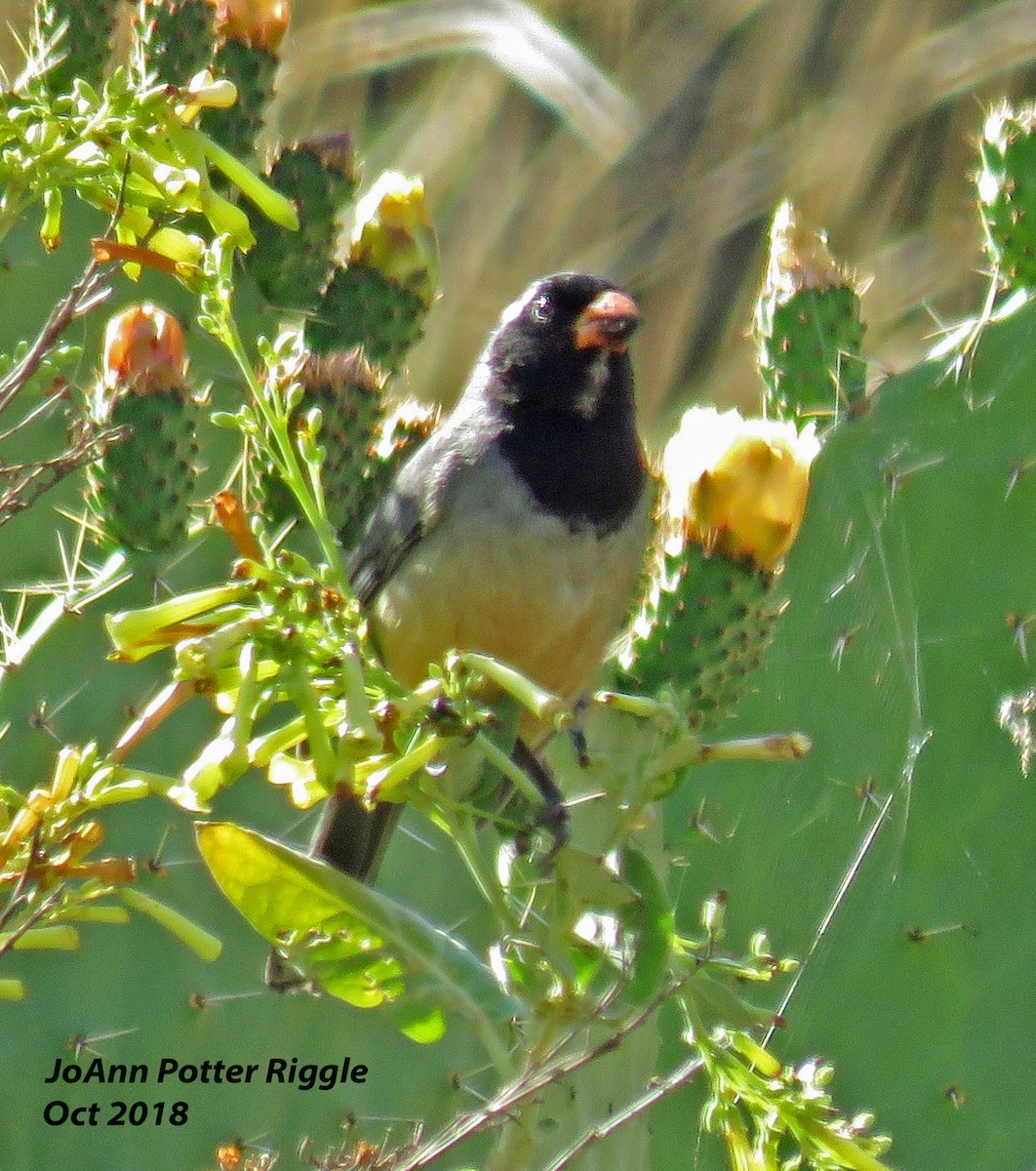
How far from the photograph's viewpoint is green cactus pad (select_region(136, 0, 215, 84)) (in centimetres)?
174

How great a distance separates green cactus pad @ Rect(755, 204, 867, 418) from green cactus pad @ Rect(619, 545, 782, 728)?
0.33 meters

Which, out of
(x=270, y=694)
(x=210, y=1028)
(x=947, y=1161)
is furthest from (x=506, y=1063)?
(x=947, y=1161)

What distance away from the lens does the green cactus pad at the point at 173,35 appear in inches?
68.4

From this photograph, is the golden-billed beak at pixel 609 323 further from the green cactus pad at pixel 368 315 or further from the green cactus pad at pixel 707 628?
the green cactus pad at pixel 707 628

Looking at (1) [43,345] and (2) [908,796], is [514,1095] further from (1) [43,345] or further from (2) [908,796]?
(2) [908,796]

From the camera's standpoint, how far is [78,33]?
5.98ft

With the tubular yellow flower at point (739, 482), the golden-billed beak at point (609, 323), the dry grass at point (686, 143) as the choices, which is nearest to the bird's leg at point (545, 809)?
the tubular yellow flower at point (739, 482)

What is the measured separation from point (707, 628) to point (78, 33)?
0.87 metres

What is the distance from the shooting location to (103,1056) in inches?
62.6

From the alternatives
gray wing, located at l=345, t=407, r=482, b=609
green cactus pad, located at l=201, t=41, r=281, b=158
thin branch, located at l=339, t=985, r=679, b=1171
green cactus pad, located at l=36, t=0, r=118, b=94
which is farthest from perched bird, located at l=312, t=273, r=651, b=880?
thin branch, located at l=339, t=985, r=679, b=1171

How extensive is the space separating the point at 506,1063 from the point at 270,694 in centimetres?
21

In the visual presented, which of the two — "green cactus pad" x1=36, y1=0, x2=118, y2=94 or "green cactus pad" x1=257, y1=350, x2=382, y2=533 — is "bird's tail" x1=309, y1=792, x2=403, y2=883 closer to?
"green cactus pad" x1=257, y1=350, x2=382, y2=533

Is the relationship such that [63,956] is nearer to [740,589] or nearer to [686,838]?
[686,838]

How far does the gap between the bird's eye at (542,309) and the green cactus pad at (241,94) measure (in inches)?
18.6
